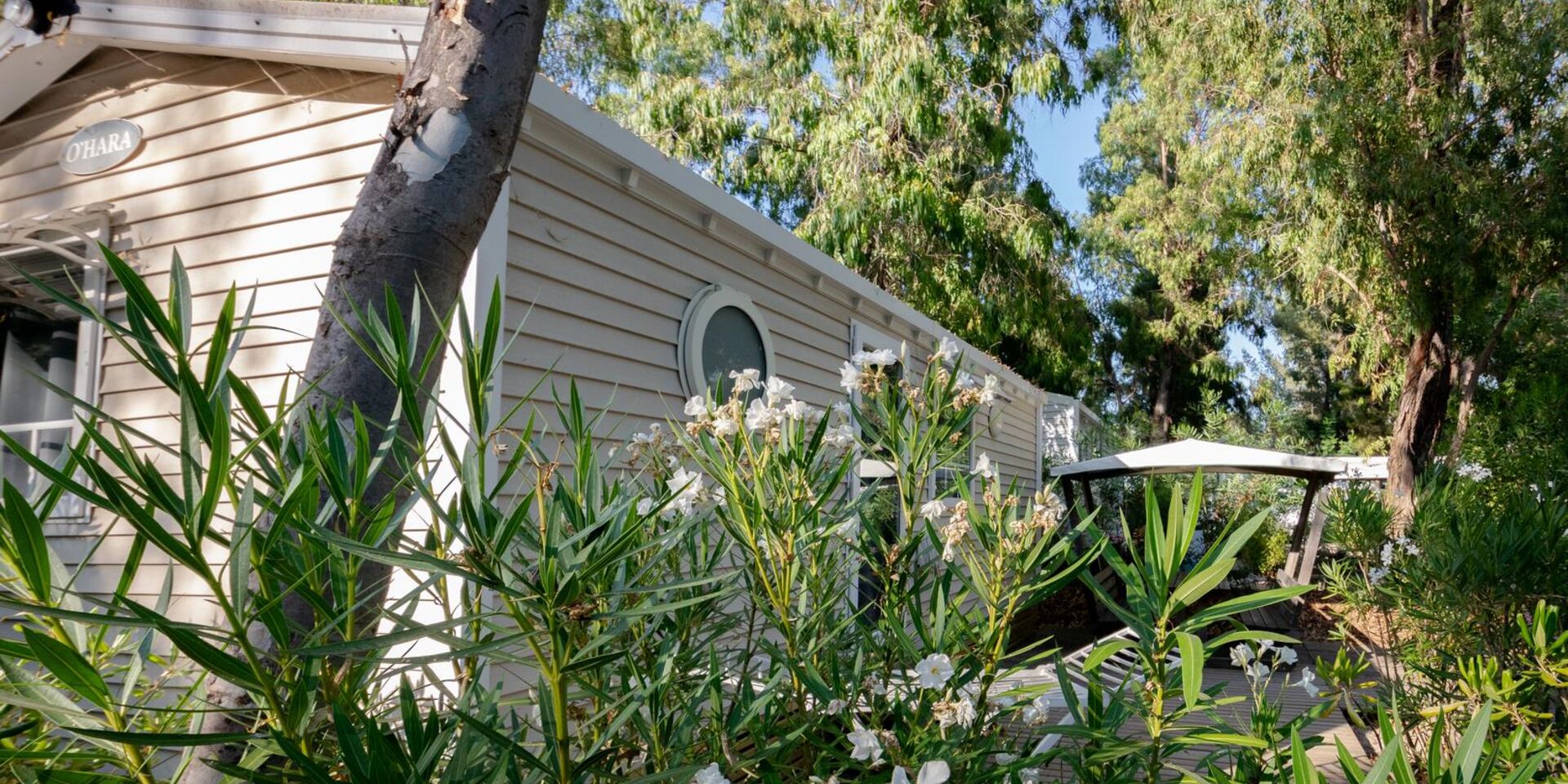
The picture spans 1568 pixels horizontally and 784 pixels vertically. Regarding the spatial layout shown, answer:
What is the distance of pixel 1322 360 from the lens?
83.7ft

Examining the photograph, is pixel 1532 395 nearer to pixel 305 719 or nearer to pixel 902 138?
pixel 902 138

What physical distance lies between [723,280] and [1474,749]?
4.56 metres

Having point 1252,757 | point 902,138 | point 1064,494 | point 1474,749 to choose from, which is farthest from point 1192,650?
point 902,138

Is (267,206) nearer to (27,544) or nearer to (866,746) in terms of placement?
(27,544)

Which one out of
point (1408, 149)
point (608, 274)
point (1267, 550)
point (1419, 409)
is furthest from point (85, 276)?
point (1267, 550)

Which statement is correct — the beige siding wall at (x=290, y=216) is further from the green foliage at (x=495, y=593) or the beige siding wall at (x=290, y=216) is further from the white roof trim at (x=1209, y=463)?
the white roof trim at (x=1209, y=463)

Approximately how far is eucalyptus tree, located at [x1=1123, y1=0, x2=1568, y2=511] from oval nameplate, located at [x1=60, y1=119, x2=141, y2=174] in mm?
9543

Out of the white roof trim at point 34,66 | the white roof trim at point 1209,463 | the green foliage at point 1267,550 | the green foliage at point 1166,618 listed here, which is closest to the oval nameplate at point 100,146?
the white roof trim at point 34,66

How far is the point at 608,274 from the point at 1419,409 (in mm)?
9730

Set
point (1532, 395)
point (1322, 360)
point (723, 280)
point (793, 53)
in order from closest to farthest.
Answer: point (723, 280), point (1532, 395), point (793, 53), point (1322, 360)

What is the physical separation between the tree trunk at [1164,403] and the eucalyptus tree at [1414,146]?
503 inches

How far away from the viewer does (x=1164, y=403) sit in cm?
2286

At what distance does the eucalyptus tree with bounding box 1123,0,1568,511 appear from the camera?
29.2ft

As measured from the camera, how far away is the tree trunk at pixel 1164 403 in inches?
885
